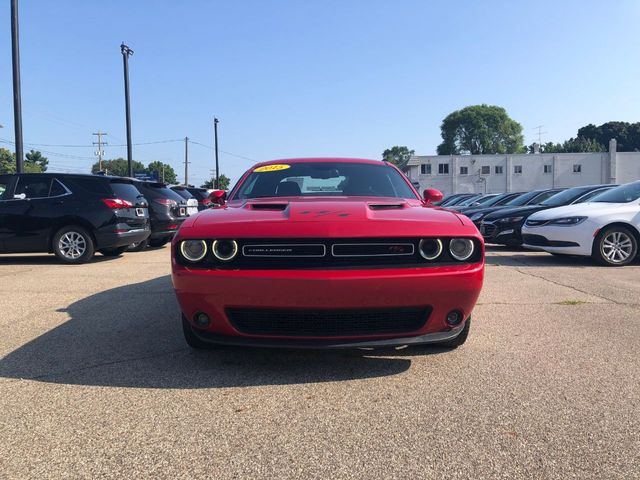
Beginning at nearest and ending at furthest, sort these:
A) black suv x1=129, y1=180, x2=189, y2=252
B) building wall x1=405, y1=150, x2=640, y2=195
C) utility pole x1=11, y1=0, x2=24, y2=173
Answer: black suv x1=129, y1=180, x2=189, y2=252 → utility pole x1=11, y1=0, x2=24, y2=173 → building wall x1=405, y1=150, x2=640, y2=195

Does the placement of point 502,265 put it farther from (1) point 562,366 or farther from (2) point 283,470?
(2) point 283,470

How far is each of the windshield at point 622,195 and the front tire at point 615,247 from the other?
0.62 metres

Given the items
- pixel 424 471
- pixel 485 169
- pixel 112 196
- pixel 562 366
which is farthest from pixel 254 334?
pixel 485 169

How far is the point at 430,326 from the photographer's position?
2982 mm

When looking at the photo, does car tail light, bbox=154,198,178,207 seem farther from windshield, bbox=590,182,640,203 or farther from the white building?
the white building

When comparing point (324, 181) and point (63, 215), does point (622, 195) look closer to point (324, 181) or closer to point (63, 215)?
point (324, 181)

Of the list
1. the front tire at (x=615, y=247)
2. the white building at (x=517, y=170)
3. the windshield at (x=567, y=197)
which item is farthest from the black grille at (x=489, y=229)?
the white building at (x=517, y=170)

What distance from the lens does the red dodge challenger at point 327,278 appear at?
282 cm

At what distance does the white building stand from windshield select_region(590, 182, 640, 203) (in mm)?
45437

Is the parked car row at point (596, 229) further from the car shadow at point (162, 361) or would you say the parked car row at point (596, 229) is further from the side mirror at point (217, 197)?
the side mirror at point (217, 197)

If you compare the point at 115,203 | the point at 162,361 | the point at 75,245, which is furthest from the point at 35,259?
the point at 162,361

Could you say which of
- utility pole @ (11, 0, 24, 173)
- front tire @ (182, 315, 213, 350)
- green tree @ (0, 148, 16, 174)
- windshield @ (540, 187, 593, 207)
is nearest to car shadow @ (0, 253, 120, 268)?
utility pole @ (11, 0, 24, 173)

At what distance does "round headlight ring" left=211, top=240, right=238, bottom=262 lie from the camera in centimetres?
294

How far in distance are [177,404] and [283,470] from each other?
0.89 meters
